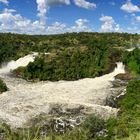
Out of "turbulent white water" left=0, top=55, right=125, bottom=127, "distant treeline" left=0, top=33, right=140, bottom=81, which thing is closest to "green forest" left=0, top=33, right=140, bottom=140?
"distant treeline" left=0, top=33, right=140, bottom=81

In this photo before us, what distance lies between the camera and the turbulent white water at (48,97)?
4838cm

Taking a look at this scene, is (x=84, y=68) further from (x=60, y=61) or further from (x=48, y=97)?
(x=48, y=97)

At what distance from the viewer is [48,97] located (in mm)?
55812

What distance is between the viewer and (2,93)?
58.1 m

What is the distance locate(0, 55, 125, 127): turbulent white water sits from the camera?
48375 mm

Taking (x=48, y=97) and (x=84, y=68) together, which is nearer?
(x=48, y=97)

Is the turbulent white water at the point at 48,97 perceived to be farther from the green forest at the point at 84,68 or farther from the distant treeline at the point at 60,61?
the distant treeline at the point at 60,61

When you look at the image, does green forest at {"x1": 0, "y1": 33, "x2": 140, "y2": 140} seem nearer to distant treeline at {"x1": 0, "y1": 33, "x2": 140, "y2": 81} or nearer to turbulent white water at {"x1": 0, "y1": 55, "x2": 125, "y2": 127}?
distant treeline at {"x1": 0, "y1": 33, "x2": 140, "y2": 81}

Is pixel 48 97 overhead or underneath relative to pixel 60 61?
underneath

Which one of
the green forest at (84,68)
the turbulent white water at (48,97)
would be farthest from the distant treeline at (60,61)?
the turbulent white water at (48,97)

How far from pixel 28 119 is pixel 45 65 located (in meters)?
33.7

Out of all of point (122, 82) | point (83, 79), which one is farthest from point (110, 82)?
point (83, 79)

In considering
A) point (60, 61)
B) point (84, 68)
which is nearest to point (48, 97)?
point (84, 68)

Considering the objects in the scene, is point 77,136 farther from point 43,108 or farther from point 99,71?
point 99,71
